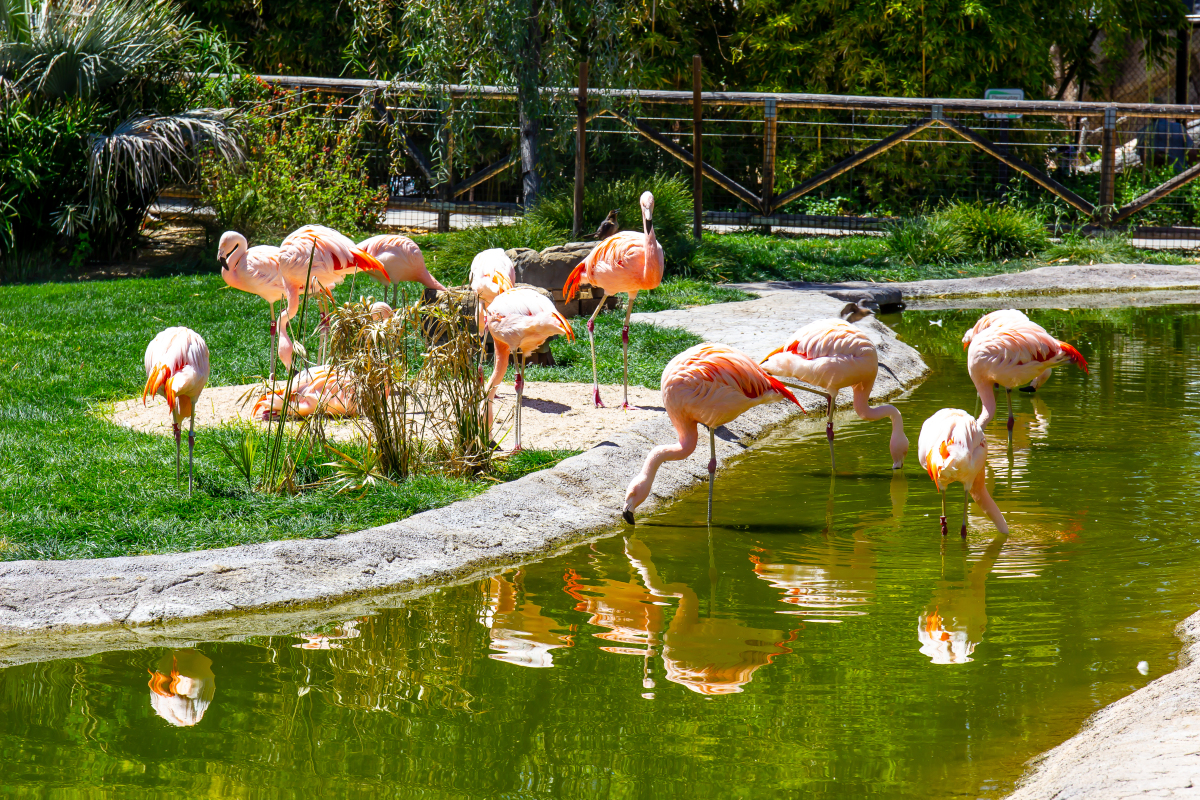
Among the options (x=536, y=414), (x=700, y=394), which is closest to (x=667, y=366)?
(x=700, y=394)

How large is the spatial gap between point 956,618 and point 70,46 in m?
10.1

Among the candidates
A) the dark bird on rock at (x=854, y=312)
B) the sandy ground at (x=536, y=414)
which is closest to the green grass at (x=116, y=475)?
the sandy ground at (x=536, y=414)

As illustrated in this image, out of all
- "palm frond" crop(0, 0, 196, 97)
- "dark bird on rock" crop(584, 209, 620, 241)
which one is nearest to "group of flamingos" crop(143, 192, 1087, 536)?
"dark bird on rock" crop(584, 209, 620, 241)

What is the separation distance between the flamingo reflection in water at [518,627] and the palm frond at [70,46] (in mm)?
8685

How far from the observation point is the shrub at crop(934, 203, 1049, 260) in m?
13.0

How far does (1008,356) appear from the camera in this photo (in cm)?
609

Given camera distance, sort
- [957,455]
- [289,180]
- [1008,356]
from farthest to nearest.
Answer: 1. [289,180]
2. [1008,356]
3. [957,455]

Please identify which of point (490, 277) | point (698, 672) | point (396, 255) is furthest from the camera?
point (396, 255)

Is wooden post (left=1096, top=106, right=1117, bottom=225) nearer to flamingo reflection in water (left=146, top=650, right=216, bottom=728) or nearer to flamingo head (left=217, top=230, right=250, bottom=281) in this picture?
flamingo head (left=217, top=230, right=250, bottom=281)

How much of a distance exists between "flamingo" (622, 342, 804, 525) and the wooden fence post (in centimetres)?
983

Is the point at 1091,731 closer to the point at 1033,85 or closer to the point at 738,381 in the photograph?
the point at 738,381

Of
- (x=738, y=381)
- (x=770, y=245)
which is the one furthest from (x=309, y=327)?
(x=770, y=245)

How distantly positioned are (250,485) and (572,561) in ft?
4.72

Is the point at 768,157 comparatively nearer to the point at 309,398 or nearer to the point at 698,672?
the point at 309,398
